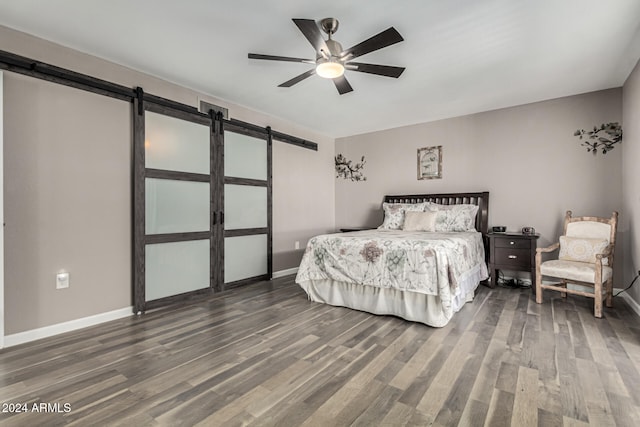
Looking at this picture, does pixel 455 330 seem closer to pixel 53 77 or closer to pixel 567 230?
pixel 567 230

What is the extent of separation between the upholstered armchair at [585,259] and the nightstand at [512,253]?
0.99ft

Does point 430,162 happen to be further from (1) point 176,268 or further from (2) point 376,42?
(1) point 176,268

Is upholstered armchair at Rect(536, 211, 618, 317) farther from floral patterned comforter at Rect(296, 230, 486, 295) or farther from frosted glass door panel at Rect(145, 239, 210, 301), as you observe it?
frosted glass door panel at Rect(145, 239, 210, 301)

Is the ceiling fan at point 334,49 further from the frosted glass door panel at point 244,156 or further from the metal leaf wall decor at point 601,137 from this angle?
the metal leaf wall decor at point 601,137

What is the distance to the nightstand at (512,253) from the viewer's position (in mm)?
3836

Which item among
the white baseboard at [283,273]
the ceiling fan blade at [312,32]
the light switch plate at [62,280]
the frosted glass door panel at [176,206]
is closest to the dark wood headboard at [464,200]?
the white baseboard at [283,273]

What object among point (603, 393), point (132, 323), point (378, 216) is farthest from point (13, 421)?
point (378, 216)

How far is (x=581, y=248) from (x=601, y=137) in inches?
59.2

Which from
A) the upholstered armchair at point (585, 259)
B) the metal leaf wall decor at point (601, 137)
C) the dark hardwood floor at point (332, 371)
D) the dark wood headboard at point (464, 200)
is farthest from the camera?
the dark wood headboard at point (464, 200)

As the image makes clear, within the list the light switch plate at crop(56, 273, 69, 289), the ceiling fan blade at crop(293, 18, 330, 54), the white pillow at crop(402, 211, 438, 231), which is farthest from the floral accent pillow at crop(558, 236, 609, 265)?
the light switch plate at crop(56, 273, 69, 289)

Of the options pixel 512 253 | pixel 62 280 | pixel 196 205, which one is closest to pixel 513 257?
pixel 512 253

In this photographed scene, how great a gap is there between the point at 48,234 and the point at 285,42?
2720mm

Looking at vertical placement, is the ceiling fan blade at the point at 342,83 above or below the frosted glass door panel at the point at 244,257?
above

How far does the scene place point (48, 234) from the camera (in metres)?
2.71
